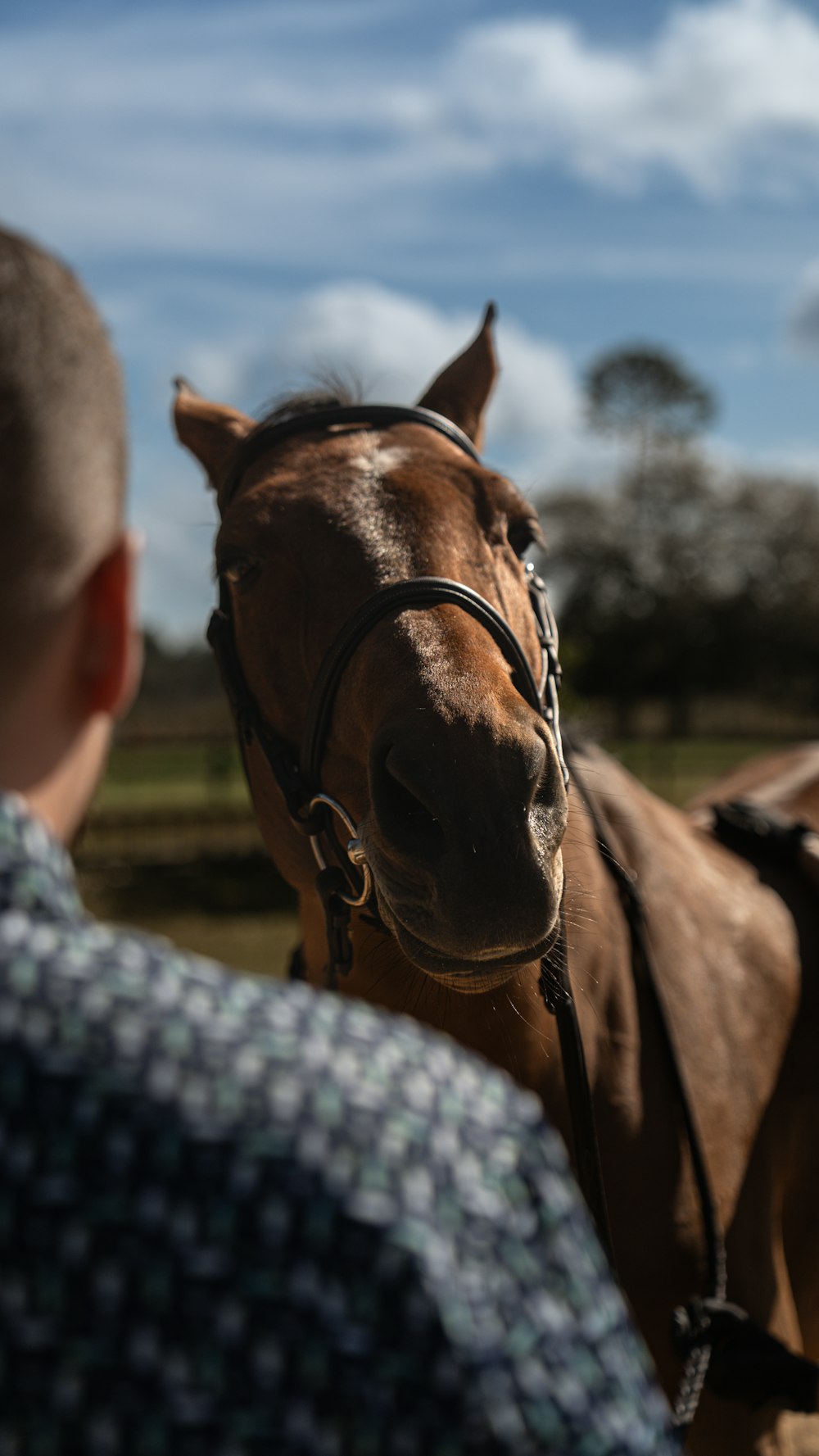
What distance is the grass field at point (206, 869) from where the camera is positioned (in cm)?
1532

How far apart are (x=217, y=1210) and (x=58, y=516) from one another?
24.7 inches

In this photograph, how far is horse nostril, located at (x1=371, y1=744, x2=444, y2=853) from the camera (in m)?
1.98

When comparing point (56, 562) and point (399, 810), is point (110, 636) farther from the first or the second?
point (399, 810)

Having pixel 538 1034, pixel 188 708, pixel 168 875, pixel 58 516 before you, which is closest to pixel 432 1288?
pixel 58 516

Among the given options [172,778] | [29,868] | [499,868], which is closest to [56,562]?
[29,868]

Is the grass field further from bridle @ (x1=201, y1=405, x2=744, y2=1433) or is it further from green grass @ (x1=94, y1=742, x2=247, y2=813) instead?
bridle @ (x1=201, y1=405, x2=744, y2=1433)

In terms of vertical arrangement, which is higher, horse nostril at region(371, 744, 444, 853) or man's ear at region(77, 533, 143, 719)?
man's ear at region(77, 533, 143, 719)

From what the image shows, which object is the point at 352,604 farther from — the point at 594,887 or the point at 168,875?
the point at 168,875

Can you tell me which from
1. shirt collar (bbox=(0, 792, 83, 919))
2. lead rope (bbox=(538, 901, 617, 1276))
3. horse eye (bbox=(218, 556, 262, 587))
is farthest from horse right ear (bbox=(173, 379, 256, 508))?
shirt collar (bbox=(0, 792, 83, 919))

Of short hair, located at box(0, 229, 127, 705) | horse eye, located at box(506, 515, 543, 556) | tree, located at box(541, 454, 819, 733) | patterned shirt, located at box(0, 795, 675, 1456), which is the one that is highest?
short hair, located at box(0, 229, 127, 705)

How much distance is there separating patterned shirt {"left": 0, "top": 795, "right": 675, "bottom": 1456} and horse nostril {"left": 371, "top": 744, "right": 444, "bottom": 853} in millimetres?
1151

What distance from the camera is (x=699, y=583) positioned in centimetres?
3344

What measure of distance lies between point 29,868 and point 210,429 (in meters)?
2.32

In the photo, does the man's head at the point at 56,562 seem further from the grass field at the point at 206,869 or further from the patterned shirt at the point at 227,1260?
the grass field at the point at 206,869
